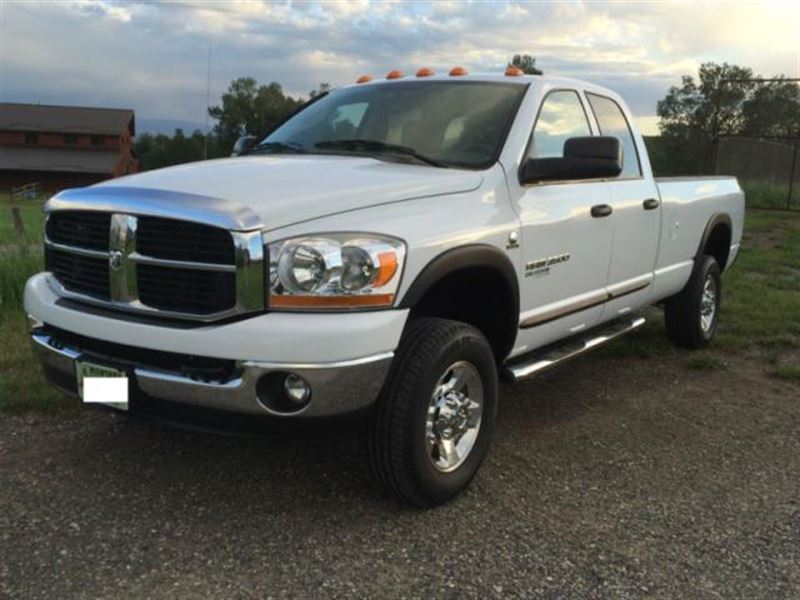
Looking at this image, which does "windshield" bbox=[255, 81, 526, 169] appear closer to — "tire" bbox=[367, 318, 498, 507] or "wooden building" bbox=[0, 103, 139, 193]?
"tire" bbox=[367, 318, 498, 507]

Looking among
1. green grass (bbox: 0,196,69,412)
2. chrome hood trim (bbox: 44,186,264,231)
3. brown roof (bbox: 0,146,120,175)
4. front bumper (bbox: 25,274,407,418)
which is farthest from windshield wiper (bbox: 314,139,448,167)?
brown roof (bbox: 0,146,120,175)

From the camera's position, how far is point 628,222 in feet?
16.0

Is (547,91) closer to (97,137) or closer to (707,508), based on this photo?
(707,508)

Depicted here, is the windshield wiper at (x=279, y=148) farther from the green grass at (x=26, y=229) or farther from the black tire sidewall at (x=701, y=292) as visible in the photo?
the black tire sidewall at (x=701, y=292)

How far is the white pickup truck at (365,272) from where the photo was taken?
9.70ft

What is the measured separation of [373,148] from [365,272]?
1.35 m

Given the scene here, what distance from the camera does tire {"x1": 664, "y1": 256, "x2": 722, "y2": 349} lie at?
20.4 feet

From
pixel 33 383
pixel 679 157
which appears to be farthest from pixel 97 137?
pixel 33 383

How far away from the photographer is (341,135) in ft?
14.5

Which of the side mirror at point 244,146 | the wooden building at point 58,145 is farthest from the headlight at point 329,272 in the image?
the wooden building at point 58,145

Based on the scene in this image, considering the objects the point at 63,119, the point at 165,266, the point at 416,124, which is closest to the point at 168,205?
the point at 165,266

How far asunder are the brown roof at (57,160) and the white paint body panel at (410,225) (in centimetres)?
6030

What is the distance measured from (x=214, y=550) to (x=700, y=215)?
4487 mm

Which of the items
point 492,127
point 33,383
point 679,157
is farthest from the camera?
point 679,157
